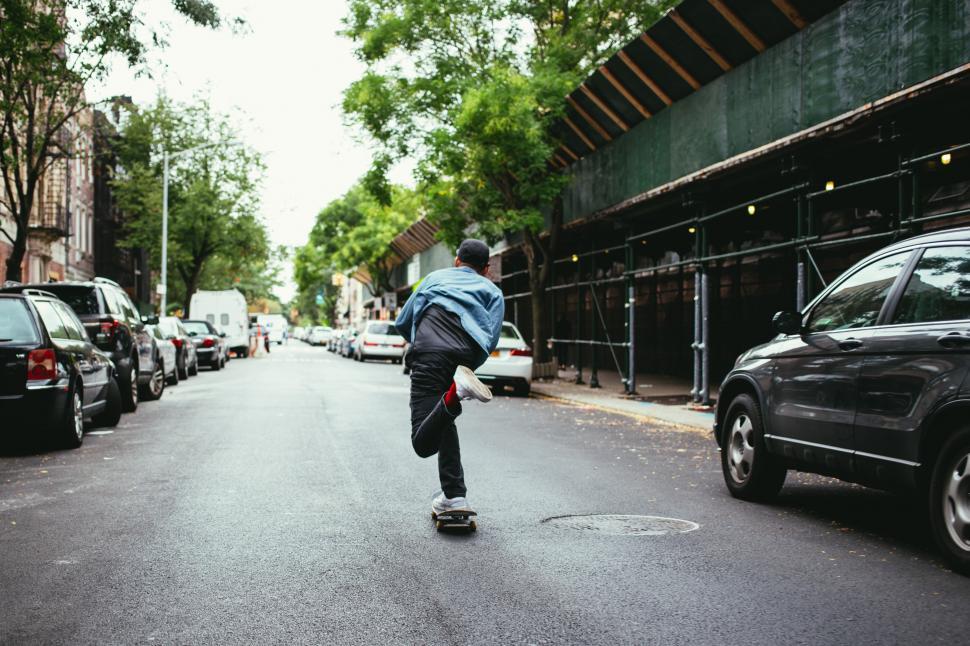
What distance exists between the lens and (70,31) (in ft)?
59.5

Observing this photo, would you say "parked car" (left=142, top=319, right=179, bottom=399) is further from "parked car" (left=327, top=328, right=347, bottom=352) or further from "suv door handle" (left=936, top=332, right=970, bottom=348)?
"parked car" (left=327, top=328, right=347, bottom=352)

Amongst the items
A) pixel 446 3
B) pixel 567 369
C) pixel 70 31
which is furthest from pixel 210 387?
pixel 567 369

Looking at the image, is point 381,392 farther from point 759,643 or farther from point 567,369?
point 759,643

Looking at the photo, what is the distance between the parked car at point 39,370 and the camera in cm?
982

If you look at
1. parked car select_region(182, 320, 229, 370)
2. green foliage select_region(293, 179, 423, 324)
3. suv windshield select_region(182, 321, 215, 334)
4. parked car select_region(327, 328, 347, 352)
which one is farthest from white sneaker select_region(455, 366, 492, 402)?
parked car select_region(327, 328, 347, 352)

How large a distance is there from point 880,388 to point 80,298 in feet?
40.5

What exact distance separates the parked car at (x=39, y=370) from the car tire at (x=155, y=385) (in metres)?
6.64

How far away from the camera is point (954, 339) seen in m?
5.13

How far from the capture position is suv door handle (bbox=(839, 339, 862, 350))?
602 cm

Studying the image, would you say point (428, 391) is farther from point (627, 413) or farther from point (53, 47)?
point (53, 47)

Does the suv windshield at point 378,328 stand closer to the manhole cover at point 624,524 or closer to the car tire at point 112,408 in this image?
the car tire at point 112,408

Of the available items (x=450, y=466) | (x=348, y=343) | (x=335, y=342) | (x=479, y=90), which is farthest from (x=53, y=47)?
(x=335, y=342)

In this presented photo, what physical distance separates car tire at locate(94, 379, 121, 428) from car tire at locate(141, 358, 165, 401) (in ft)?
14.4

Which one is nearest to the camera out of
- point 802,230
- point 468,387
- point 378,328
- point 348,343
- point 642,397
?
point 468,387
